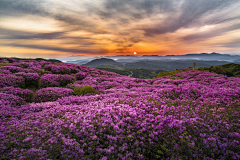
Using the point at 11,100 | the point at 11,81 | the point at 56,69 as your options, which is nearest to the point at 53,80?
the point at 11,81

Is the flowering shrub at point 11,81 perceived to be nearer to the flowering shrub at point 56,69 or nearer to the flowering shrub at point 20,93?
the flowering shrub at point 20,93

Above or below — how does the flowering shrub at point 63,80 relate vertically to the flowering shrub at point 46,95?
above

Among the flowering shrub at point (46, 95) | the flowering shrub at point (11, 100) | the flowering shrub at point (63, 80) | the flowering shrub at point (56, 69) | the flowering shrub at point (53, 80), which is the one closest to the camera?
the flowering shrub at point (11, 100)

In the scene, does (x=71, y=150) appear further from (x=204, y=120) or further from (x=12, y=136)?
(x=204, y=120)

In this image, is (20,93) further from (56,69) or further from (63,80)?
(56,69)

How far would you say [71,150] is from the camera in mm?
3471

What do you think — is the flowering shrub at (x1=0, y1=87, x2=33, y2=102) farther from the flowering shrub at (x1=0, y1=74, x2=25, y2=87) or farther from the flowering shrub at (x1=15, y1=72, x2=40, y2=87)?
the flowering shrub at (x1=15, y1=72, x2=40, y2=87)

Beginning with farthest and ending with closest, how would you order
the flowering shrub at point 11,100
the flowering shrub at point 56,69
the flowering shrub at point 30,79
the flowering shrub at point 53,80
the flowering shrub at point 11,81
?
the flowering shrub at point 56,69
the flowering shrub at point 53,80
the flowering shrub at point 30,79
the flowering shrub at point 11,81
the flowering shrub at point 11,100

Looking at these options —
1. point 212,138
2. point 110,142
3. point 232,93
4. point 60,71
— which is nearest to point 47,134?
point 110,142

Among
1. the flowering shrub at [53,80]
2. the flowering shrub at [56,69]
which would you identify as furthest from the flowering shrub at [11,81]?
the flowering shrub at [56,69]

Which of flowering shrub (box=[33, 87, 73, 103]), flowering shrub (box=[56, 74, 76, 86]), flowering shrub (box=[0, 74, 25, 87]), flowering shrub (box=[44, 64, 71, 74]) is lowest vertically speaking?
flowering shrub (box=[33, 87, 73, 103])

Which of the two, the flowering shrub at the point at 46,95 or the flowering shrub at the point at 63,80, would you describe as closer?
the flowering shrub at the point at 46,95

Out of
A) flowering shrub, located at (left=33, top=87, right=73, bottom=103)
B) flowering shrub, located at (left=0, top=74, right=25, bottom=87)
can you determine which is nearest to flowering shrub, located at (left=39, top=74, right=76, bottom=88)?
flowering shrub, located at (left=0, top=74, right=25, bottom=87)

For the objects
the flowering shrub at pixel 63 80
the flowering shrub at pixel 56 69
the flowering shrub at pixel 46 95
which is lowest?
the flowering shrub at pixel 46 95
